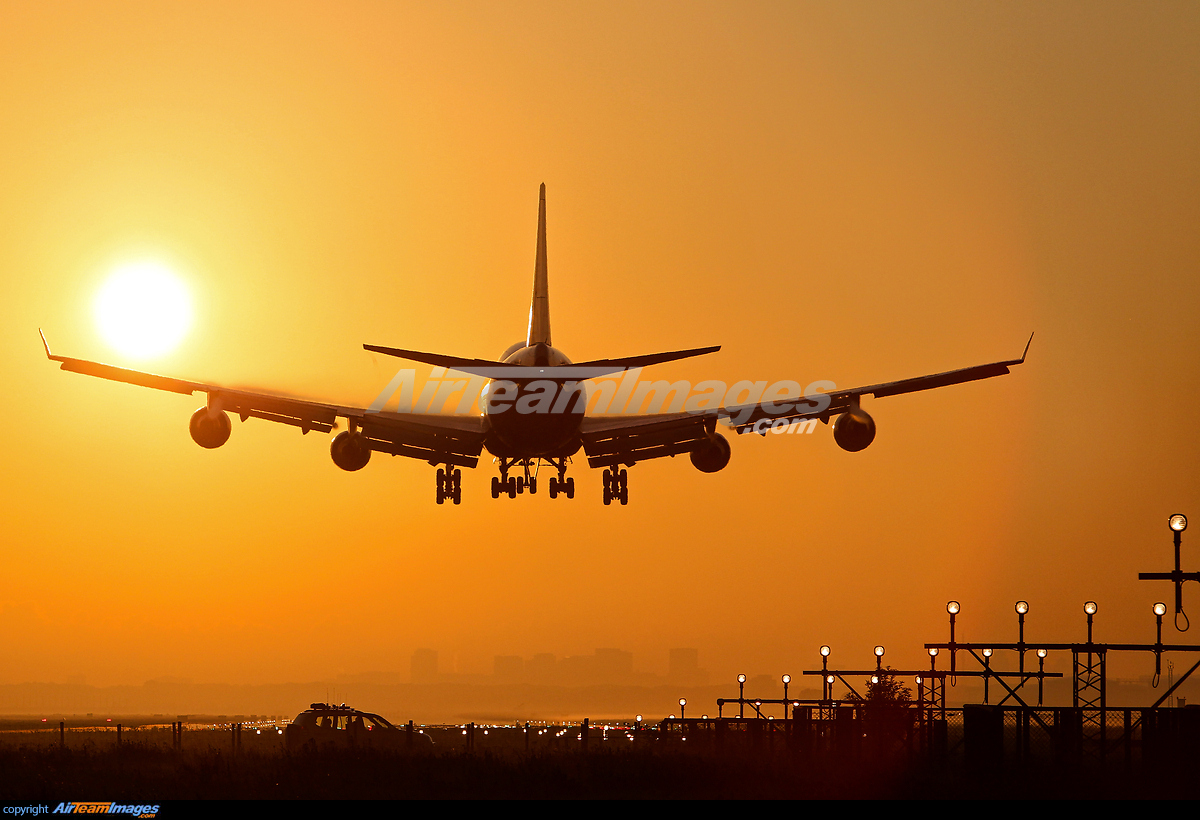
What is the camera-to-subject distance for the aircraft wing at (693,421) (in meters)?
51.0

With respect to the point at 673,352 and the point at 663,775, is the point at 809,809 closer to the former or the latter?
the point at 663,775

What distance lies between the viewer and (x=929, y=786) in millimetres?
36156

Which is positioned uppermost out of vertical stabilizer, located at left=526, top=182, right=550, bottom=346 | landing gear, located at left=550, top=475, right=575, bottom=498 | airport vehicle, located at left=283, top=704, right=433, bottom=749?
vertical stabilizer, located at left=526, top=182, right=550, bottom=346

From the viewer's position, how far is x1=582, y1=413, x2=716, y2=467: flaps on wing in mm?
54406

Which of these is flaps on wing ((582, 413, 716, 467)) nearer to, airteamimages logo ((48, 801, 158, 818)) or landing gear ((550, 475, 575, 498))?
landing gear ((550, 475, 575, 498))

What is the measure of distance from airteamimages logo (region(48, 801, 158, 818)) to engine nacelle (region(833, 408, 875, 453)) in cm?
2922

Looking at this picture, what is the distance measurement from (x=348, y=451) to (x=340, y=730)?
11662 millimetres

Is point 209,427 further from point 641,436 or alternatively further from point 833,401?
point 833,401

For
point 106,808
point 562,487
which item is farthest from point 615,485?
point 106,808

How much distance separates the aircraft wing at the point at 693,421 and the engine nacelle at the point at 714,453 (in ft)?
0.90

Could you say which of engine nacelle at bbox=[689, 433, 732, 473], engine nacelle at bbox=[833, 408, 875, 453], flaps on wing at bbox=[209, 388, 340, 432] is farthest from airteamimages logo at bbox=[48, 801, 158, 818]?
engine nacelle at bbox=[689, 433, 732, 473]

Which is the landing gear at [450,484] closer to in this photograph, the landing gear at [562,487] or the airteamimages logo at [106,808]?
the landing gear at [562,487]

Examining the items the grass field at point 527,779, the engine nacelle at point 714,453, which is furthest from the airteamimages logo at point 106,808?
the engine nacelle at point 714,453

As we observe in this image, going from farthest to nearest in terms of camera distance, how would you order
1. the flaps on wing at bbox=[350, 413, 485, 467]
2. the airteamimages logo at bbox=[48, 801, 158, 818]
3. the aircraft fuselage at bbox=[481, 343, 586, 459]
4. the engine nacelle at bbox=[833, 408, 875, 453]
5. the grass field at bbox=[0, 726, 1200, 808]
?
the flaps on wing at bbox=[350, 413, 485, 467] → the engine nacelle at bbox=[833, 408, 875, 453] → the aircraft fuselage at bbox=[481, 343, 586, 459] → the grass field at bbox=[0, 726, 1200, 808] → the airteamimages logo at bbox=[48, 801, 158, 818]
